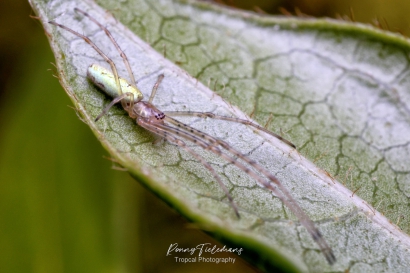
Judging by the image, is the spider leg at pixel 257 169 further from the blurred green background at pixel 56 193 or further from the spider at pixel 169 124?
the blurred green background at pixel 56 193

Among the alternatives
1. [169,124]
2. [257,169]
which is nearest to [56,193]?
[169,124]

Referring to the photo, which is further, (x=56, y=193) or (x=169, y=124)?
(x=56, y=193)

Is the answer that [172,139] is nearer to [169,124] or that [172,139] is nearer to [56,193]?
[169,124]

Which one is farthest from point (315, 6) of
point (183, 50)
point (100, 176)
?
point (100, 176)

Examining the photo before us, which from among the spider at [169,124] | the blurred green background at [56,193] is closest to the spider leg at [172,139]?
the spider at [169,124]

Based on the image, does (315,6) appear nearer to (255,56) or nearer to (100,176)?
(255,56)

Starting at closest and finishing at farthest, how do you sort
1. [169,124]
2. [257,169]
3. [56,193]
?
[257,169] → [169,124] → [56,193]

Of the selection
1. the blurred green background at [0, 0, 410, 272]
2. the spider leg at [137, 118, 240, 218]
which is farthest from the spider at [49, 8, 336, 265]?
the blurred green background at [0, 0, 410, 272]
